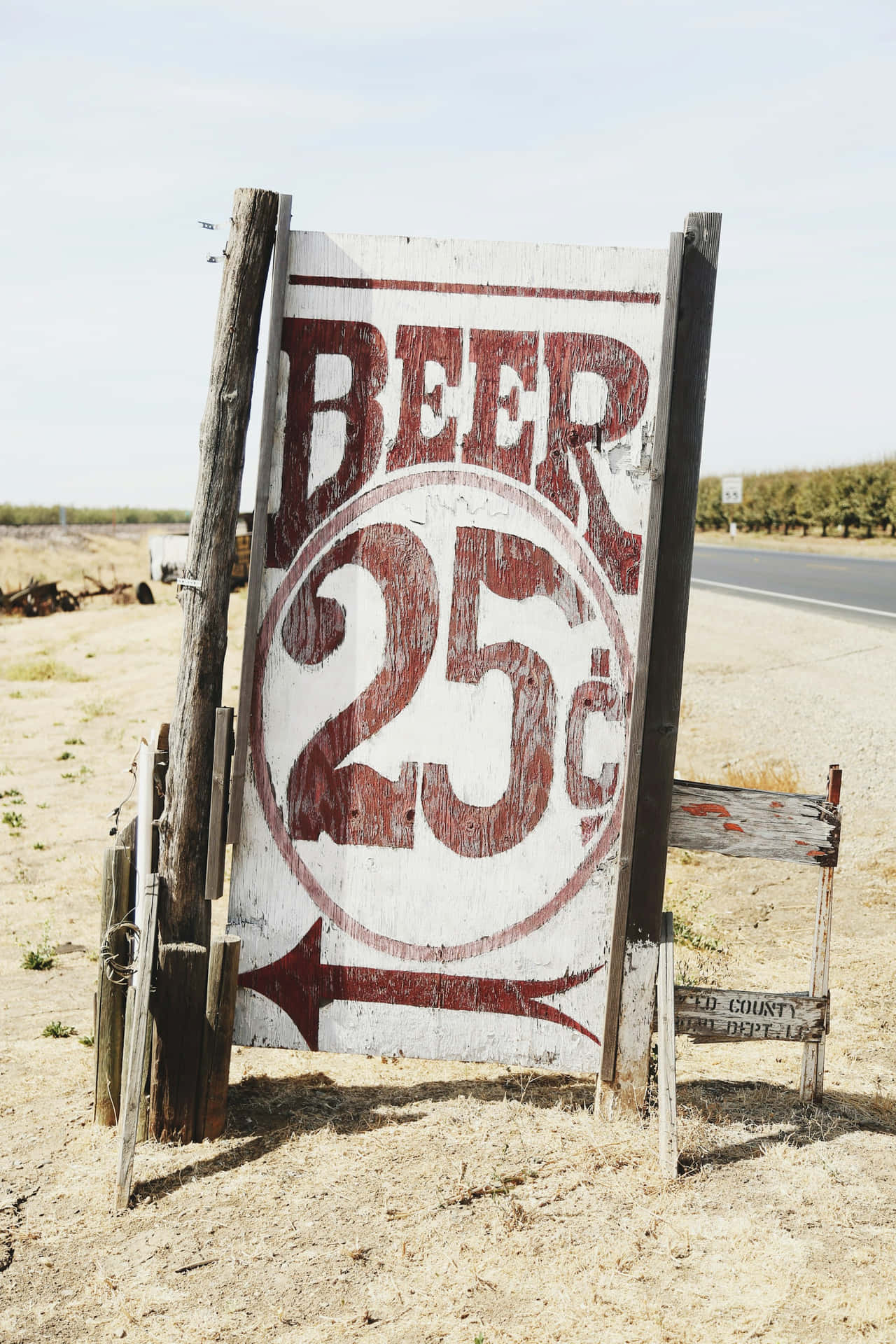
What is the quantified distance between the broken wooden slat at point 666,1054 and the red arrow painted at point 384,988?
204 mm

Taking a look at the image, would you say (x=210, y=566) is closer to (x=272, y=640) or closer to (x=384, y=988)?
(x=272, y=640)

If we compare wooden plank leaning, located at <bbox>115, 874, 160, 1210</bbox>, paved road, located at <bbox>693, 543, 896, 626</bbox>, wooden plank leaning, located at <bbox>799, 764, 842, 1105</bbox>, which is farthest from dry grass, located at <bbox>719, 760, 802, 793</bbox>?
paved road, located at <bbox>693, 543, 896, 626</bbox>

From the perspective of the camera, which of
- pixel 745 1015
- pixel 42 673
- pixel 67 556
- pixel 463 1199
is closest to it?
pixel 463 1199

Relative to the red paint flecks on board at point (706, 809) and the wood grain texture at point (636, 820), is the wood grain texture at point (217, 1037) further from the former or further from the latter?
the red paint flecks on board at point (706, 809)

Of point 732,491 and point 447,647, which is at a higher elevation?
point 732,491

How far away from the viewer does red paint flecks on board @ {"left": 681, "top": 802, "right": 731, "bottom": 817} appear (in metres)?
3.53

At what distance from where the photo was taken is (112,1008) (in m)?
3.59

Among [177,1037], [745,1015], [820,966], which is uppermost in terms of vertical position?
[820,966]

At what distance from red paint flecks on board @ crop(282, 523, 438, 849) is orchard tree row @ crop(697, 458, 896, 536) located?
45.8m

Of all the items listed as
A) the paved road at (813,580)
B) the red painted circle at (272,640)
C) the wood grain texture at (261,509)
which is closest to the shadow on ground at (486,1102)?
the red painted circle at (272,640)

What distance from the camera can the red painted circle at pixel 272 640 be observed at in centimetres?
339

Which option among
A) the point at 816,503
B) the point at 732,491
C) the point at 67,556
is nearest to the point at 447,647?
the point at 67,556

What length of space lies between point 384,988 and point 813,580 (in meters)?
21.7

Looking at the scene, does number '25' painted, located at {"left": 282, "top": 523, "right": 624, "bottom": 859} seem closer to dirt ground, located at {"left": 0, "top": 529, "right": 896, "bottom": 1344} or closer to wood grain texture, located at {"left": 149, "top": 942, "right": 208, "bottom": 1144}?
wood grain texture, located at {"left": 149, "top": 942, "right": 208, "bottom": 1144}
